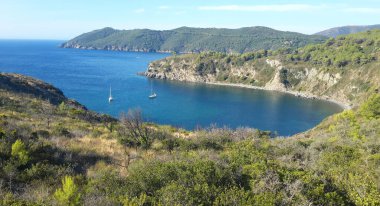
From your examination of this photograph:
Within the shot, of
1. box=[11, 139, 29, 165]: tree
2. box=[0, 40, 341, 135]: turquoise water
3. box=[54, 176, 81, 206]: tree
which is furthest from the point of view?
box=[0, 40, 341, 135]: turquoise water

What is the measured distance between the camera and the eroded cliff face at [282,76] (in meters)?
122

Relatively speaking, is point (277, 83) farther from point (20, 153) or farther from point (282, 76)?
point (20, 153)

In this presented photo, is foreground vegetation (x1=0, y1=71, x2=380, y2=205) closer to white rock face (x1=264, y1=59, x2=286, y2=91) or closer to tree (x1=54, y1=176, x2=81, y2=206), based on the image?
tree (x1=54, y1=176, x2=81, y2=206)

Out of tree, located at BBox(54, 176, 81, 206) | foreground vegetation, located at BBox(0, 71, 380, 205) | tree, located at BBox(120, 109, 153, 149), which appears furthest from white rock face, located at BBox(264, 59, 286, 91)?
tree, located at BBox(54, 176, 81, 206)

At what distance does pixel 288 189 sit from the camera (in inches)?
436

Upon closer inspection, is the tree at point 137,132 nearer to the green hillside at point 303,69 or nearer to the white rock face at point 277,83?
the green hillside at point 303,69

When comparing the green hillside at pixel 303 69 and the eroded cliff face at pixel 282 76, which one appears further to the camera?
the green hillside at pixel 303 69

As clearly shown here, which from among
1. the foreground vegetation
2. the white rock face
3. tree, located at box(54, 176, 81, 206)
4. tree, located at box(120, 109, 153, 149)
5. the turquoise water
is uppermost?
tree, located at box(54, 176, 81, 206)

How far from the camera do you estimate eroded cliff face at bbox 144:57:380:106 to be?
4784 inches

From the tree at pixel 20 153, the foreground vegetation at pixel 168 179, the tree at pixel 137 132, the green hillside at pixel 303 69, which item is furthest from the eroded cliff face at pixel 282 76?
the tree at pixel 20 153

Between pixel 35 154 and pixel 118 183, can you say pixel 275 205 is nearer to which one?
pixel 118 183

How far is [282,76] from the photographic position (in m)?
148

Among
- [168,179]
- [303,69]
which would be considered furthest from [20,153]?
[303,69]

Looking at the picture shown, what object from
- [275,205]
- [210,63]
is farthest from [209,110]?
[275,205]
